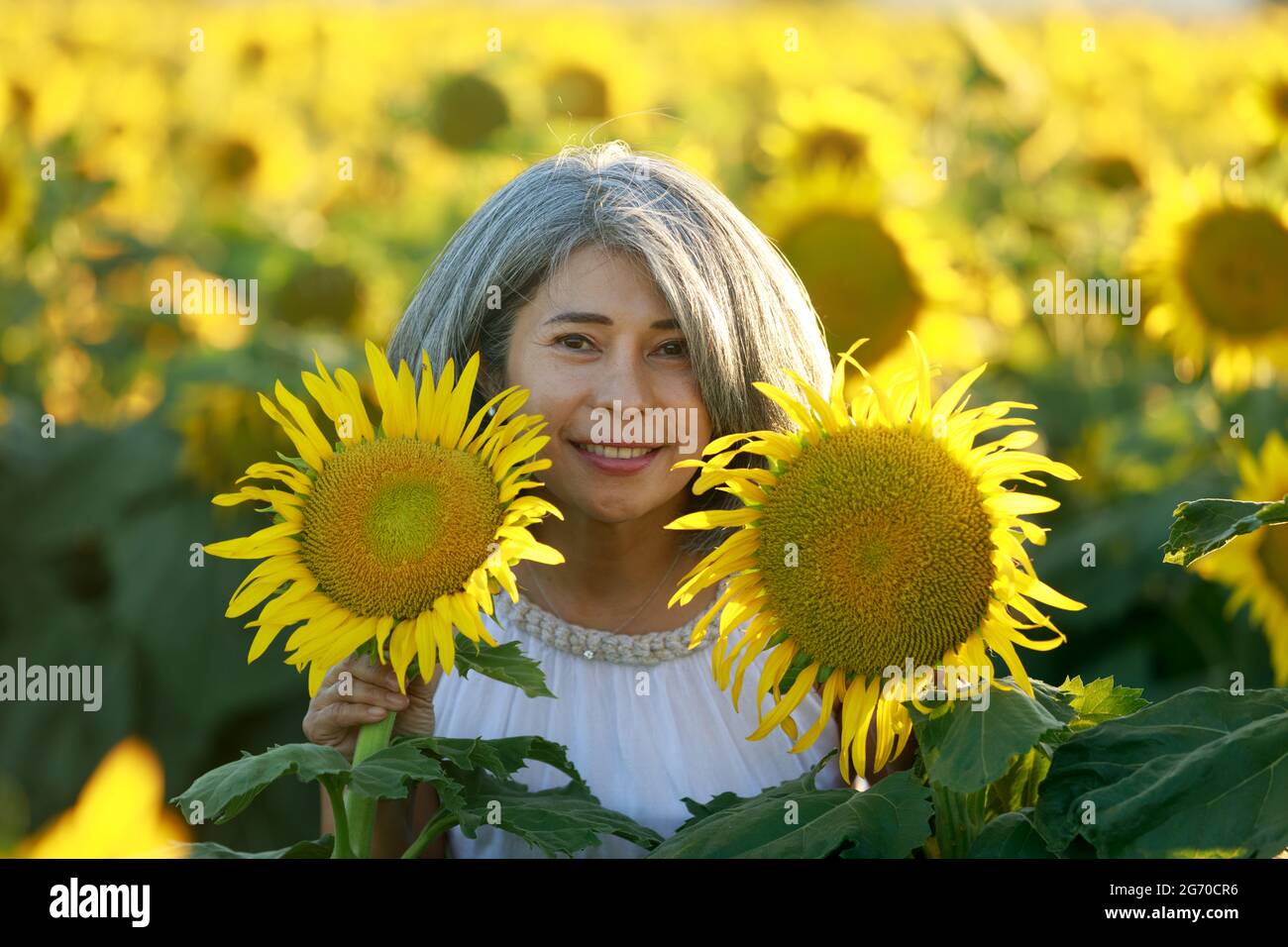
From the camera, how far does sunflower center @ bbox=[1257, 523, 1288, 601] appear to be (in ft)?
8.52

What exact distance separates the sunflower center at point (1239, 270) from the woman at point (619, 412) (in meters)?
1.76

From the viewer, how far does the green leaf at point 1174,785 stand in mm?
1243

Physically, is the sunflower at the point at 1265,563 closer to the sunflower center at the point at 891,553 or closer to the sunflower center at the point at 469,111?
the sunflower center at the point at 891,553

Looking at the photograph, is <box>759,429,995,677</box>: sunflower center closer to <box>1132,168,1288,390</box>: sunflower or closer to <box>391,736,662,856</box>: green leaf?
<box>391,736,662,856</box>: green leaf

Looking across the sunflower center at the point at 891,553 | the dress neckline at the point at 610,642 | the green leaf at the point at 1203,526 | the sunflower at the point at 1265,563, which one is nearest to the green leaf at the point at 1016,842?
the sunflower center at the point at 891,553

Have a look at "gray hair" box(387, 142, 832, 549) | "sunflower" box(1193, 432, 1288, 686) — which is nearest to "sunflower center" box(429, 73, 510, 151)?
"sunflower" box(1193, 432, 1288, 686)

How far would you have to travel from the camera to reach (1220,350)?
11.2 feet

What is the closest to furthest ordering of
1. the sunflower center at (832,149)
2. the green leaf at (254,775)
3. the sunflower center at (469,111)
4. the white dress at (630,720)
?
the green leaf at (254,775), the white dress at (630,720), the sunflower center at (832,149), the sunflower center at (469,111)

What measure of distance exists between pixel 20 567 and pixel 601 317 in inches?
105

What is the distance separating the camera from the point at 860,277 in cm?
348

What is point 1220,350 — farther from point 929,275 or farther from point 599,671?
point 599,671

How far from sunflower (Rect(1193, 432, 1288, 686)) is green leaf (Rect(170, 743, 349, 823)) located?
1.79 m
